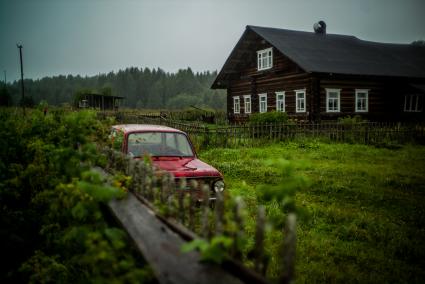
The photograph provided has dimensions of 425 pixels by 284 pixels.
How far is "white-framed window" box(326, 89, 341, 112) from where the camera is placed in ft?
71.8

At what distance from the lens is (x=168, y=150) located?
654cm

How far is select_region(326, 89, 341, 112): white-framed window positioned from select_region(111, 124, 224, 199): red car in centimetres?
1750

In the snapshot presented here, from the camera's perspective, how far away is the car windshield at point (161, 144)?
20.7 ft

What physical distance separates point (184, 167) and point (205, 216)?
139 inches

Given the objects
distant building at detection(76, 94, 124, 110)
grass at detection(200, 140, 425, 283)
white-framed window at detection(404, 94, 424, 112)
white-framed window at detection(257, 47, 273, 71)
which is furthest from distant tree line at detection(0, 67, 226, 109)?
grass at detection(200, 140, 425, 283)

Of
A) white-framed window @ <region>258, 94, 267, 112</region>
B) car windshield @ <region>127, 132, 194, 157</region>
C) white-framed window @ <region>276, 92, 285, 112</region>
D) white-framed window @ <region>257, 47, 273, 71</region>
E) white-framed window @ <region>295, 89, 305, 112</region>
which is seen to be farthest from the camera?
white-framed window @ <region>258, 94, 267, 112</region>

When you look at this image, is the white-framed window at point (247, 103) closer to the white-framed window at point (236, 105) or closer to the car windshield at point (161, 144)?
the white-framed window at point (236, 105)

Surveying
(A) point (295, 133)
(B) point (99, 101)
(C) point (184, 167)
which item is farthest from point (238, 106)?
(B) point (99, 101)

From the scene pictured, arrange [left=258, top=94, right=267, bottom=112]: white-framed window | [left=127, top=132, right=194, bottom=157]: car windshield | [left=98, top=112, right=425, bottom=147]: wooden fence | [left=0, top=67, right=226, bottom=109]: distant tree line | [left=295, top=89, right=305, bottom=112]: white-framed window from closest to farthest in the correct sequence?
[left=127, top=132, right=194, bottom=157]: car windshield < [left=98, top=112, right=425, bottom=147]: wooden fence < [left=295, top=89, right=305, bottom=112]: white-framed window < [left=258, top=94, right=267, bottom=112]: white-framed window < [left=0, top=67, right=226, bottom=109]: distant tree line

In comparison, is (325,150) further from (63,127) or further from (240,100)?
(240,100)

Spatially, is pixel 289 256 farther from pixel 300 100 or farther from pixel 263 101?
pixel 263 101

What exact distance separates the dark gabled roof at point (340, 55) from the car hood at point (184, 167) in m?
15.9

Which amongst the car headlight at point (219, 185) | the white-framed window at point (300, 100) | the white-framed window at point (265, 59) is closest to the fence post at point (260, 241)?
the car headlight at point (219, 185)

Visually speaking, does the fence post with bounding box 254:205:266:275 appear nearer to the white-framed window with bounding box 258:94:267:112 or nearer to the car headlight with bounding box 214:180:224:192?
the car headlight with bounding box 214:180:224:192
